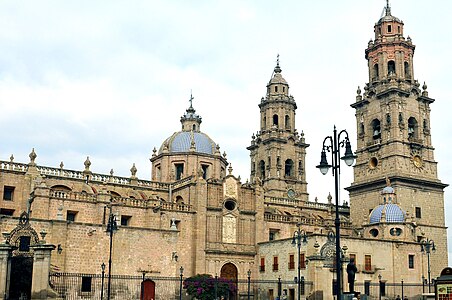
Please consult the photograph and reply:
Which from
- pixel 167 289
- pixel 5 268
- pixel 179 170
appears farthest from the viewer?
pixel 179 170

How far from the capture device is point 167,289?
46781mm

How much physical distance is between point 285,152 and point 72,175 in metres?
29.3

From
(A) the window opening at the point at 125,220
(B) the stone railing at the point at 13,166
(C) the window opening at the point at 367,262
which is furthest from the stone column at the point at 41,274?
(C) the window opening at the point at 367,262

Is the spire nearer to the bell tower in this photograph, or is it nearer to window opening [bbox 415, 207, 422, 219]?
the bell tower

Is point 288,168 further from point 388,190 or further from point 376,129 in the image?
point 388,190

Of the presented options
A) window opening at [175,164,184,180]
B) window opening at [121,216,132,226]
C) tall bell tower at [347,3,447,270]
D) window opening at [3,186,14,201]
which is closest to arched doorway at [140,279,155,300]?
window opening at [121,216,132,226]

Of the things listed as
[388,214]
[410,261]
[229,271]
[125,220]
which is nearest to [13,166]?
[125,220]

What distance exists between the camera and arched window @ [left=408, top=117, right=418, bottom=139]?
64.1 m

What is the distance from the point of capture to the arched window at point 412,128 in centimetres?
6406

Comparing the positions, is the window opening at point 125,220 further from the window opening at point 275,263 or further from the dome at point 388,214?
the dome at point 388,214

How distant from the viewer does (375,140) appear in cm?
6494

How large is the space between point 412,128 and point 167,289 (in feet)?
107

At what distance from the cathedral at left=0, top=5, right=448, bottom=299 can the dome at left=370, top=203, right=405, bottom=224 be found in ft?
0.45

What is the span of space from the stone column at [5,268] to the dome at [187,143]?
32087 millimetres
